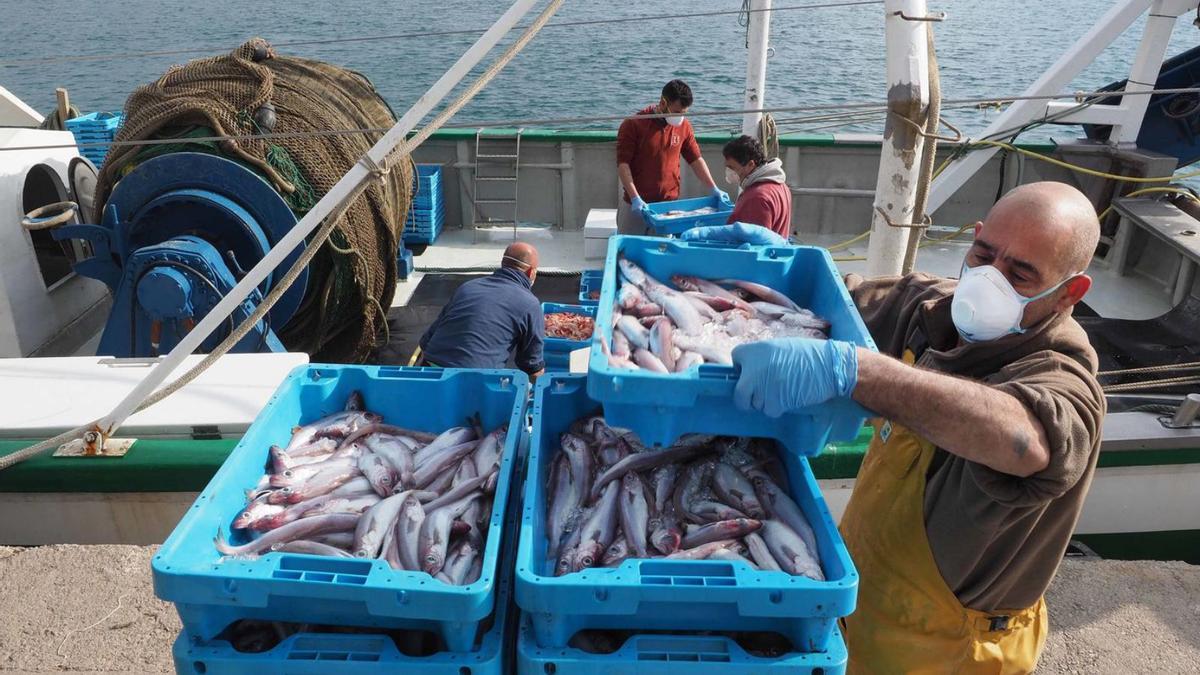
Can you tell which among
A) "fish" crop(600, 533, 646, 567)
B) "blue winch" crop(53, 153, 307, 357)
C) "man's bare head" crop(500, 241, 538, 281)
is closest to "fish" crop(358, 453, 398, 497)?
"fish" crop(600, 533, 646, 567)

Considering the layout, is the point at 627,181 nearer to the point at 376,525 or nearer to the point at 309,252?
the point at 309,252

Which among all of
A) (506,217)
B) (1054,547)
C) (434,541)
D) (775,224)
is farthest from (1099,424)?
(506,217)

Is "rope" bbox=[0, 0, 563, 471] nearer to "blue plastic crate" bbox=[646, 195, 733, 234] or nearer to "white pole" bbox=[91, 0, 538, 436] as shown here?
"white pole" bbox=[91, 0, 538, 436]

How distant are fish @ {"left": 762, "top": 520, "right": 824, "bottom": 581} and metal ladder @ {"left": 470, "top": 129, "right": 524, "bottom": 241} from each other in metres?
6.94

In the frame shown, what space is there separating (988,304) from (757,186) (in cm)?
353

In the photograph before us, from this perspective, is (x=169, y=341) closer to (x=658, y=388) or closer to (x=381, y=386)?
(x=381, y=386)

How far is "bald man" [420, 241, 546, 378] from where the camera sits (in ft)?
14.7

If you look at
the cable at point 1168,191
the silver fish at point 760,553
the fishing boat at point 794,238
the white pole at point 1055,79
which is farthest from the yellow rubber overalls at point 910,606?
the cable at point 1168,191

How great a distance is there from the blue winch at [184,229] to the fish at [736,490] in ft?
11.4

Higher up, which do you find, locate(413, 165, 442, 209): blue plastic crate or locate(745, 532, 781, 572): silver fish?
locate(745, 532, 781, 572): silver fish

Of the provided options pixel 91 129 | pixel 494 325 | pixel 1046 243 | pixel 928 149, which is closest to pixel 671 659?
pixel 1046 243

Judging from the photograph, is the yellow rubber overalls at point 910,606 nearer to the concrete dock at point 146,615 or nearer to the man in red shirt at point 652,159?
the concrete dock at point 146,615

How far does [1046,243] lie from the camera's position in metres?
2.14

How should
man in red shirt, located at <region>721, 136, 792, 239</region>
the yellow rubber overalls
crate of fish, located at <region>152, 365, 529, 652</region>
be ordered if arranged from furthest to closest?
man in red shirt, located at <region>721, 136, 792, 239</region>, the yellow rubber overalls, crate of fish, located at <region>152, 365, 529, 652</region>
